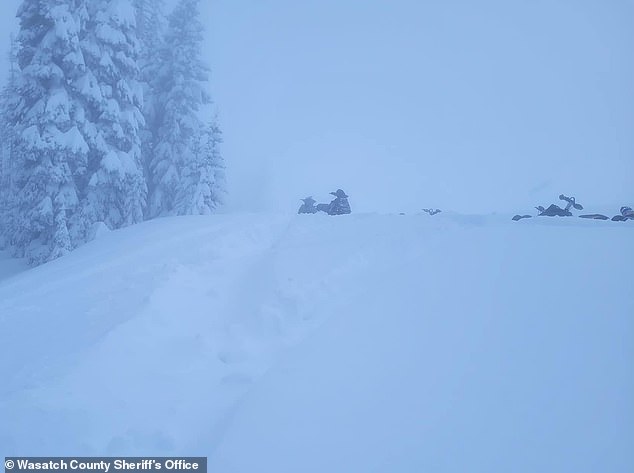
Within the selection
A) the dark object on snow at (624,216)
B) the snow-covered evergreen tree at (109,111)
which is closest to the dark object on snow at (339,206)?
the snow-covered evergreen tree at (109,111)

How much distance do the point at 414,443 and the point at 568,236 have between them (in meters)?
5.75

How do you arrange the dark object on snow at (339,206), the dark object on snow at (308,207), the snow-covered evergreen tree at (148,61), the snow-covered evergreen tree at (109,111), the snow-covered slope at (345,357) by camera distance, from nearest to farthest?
1. the snow-covered slope at (345,357)
2. the snow-covered evergreen tree at (109,111)
3. the dark object on snow at (339,206)
4. the dark object on snow at (308,207)
5. the snow-covered evergreen tree at (148,61)

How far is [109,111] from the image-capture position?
15.1 m

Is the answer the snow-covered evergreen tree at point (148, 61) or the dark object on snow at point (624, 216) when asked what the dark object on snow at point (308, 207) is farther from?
the dark object on snow at point (624, 216)

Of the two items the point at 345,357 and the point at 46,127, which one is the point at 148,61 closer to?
the point at 46,127

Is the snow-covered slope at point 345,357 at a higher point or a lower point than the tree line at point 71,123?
lower

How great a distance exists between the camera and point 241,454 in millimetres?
3797

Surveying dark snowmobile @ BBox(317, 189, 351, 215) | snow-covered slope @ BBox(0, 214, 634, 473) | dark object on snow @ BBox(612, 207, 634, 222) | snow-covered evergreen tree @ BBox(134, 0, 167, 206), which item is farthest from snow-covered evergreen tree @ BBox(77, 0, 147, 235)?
dark object on snow @ BBox(612, 207, 634, 222)

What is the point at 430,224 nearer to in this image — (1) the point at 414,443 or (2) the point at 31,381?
(1) the point at 414,443

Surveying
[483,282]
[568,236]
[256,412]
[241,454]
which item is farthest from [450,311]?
[568,236]

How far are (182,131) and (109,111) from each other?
26.0 ft

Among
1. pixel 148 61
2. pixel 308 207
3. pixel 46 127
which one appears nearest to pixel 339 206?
pixel 308 207

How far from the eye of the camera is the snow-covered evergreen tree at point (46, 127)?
532 inches

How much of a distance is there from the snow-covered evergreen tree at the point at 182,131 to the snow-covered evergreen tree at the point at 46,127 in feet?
26.5
